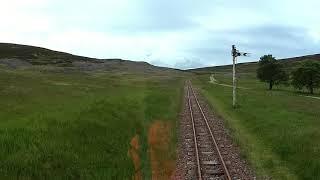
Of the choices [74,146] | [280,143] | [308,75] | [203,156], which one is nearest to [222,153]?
[203,156]

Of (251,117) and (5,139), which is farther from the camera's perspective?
(251,117)

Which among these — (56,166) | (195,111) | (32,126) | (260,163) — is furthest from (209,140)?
(195,111)

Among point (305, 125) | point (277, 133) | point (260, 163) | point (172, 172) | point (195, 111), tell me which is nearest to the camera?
point (172, 172)

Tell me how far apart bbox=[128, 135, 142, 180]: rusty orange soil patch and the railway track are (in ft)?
7.03

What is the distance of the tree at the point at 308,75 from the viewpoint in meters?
→ 90.9

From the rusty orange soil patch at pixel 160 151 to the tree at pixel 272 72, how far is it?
2843 inches

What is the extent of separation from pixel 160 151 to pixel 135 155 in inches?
98.9

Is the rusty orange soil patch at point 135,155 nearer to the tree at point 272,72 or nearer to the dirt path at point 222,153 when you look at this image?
the dirt path at point 222,153

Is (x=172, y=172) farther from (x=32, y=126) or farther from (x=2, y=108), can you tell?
(x=2, y=108)

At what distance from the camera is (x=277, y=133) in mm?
28828

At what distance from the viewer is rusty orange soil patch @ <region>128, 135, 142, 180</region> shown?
743 inches

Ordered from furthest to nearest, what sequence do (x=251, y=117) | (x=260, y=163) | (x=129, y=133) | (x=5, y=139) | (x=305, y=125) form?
(x=251, y=117), (x=305, y=125), (x=129, y=133), (x=260, y=163), (x=5, y=139)

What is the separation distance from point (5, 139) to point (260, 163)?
37.2 ft

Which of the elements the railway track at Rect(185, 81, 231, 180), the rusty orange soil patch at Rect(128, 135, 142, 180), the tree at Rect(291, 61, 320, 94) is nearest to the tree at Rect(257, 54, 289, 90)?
the tree at Rect(291, 61, 320, 94)
